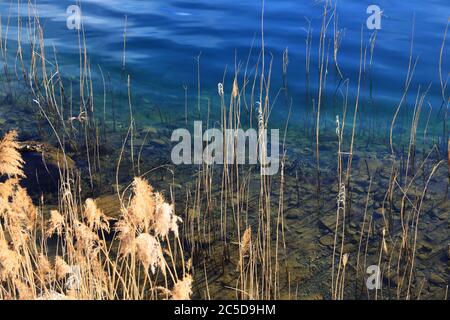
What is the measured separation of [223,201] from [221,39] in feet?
16.7

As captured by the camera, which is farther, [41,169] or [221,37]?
[221,37]

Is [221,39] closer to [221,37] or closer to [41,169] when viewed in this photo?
[221,37]

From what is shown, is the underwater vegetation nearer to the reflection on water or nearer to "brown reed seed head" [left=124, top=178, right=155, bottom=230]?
"brown reed seed head" [left=124, top=178, right=155, bottom=230]

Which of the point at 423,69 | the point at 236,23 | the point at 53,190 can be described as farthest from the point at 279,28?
the point at 53,190

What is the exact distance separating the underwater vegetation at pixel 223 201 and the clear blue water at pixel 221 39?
37 cm

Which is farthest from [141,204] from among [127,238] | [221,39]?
[221,39]

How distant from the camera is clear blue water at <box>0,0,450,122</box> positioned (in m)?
7.92

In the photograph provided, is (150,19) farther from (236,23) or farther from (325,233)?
(325,233)

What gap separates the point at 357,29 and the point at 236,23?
6.68 ft

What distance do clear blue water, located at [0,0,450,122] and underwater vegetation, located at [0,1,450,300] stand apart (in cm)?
37

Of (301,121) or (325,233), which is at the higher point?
(301,121)

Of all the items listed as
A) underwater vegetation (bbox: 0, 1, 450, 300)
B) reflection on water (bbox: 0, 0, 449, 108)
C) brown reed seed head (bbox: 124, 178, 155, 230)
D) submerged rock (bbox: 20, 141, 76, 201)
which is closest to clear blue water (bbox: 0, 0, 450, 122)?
reflection on water (bbox: 0, 0, 449, 108)

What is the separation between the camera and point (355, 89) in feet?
25.2

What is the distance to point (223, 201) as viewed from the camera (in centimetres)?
473
